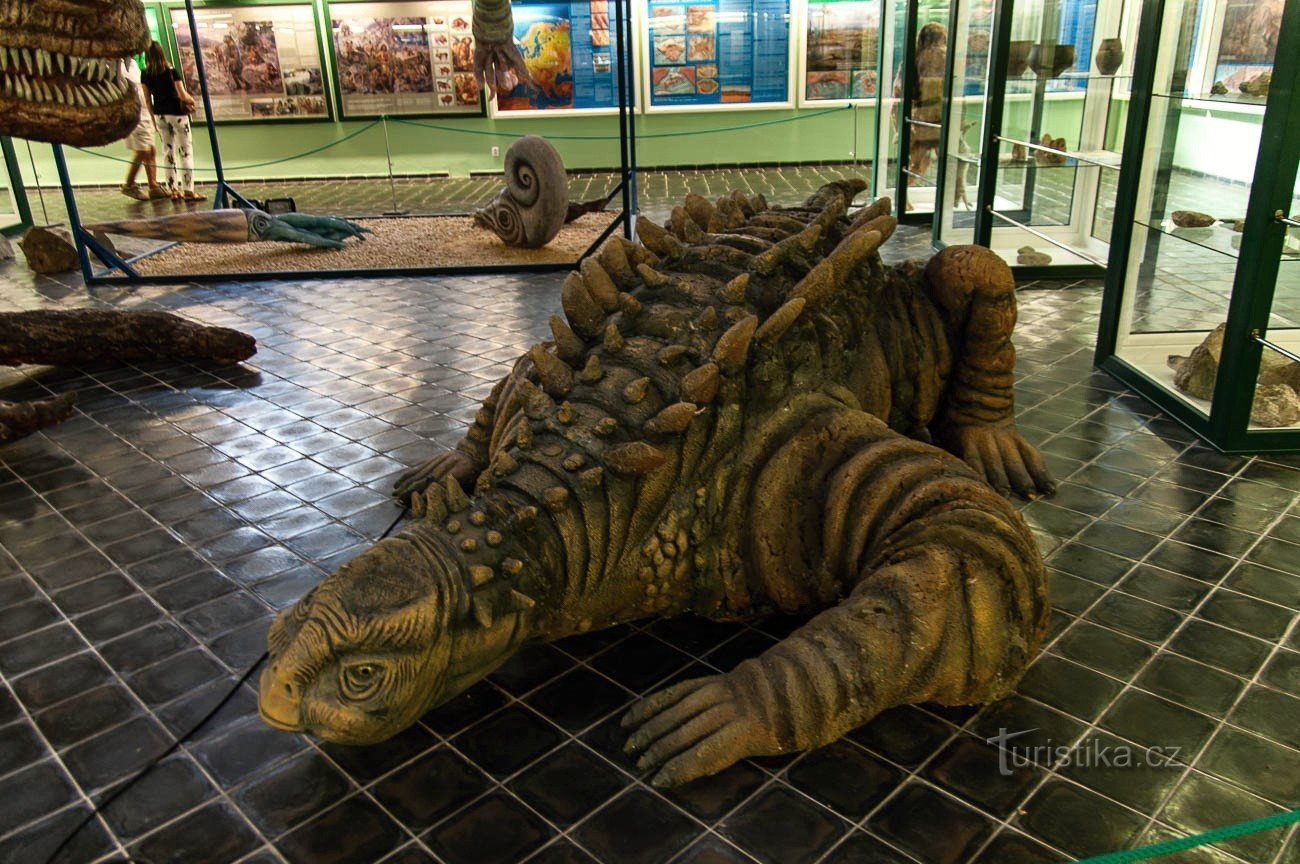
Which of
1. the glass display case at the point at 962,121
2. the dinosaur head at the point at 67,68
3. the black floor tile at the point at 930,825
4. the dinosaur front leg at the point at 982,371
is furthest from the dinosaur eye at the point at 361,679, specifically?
the glass display case at the point at 962,121

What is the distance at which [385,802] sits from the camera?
2094 mm

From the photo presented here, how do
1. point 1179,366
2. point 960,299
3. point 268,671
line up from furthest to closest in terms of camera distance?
1. point 1179,366
2. point 960,299
3. point 268,671

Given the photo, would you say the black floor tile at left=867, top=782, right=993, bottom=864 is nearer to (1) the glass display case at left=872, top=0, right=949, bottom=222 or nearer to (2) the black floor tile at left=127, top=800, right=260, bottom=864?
(2) the black floor tile at left=127, top=800, right=260, bottom=864

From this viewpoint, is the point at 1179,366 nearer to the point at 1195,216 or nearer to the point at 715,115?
the point at 1195,216

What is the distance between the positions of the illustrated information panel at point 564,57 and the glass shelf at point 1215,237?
6993 millimetres

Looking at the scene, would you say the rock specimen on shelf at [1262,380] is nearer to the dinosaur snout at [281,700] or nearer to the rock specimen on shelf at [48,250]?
the dinosaur snout at [281,700]

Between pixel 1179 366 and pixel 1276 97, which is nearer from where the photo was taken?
pixel 1276 97

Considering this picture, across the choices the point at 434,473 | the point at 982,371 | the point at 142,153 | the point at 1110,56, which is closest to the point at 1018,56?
the point at 1110,56

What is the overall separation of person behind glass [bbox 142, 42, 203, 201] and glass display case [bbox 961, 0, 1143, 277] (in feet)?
22.6

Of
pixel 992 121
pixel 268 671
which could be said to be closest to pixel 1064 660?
pixel 268 671

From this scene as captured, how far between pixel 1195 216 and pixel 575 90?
7987mm

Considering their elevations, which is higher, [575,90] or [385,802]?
[575,90]

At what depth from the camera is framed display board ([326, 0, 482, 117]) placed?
11.1 m

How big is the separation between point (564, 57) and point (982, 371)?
28.2 ft
